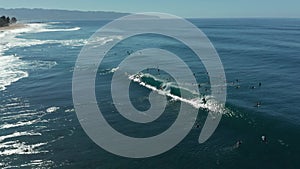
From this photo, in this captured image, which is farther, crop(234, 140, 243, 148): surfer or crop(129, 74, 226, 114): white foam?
crop(129, 74, 226, 114): white foam

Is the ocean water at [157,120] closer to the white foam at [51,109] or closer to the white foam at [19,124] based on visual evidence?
the white foam at [19,124]

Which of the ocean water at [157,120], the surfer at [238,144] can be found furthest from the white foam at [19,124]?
the surfer at [238,144]

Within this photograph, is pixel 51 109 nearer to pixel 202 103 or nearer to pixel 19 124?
pixel 19 124

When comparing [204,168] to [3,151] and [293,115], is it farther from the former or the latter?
[3,151]

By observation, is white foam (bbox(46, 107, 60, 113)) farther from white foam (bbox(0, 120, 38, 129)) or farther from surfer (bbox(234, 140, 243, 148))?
surfer (bbox(234, 140, 243, 148))

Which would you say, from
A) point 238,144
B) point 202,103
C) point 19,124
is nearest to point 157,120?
point 202,103

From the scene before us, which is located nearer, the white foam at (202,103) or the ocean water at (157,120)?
the ocean water at (157,120)

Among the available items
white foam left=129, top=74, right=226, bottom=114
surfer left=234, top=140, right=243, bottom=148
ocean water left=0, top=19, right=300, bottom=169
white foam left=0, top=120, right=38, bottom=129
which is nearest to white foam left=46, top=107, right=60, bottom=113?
ocean water left=0, top=19, right=300, bottom=169

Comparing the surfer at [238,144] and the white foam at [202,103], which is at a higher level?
the white foam at [202,103]

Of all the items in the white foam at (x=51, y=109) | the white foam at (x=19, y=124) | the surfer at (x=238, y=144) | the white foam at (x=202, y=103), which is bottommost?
A: the surfer at (x=238, y=144)

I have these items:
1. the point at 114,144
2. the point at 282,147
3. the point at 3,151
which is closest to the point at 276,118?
the point at 282,147

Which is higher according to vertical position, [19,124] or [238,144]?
[19,124]
